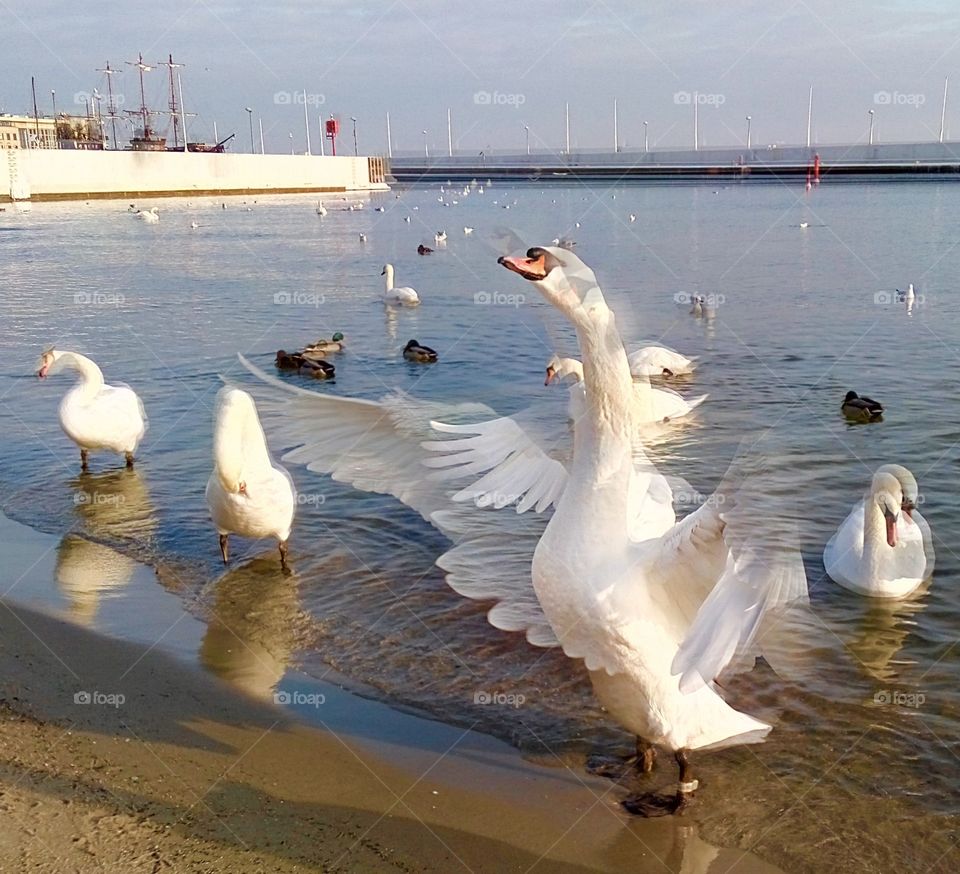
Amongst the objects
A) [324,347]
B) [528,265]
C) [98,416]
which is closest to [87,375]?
[98,416]

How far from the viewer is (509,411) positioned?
41.0ft

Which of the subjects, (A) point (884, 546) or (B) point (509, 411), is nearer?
(A) point (884, 546)

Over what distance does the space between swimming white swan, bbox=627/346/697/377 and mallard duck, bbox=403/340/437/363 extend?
315 cm

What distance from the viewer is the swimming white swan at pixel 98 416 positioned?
988 cm

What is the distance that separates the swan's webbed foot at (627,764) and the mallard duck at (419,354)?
10898 millimetres

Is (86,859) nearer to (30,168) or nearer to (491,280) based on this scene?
(491,280)

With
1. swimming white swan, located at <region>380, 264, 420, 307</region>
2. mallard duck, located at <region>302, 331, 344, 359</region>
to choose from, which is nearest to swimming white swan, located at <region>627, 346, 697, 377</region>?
mallard duck, located at <region>302, 331, 344, 359</region>

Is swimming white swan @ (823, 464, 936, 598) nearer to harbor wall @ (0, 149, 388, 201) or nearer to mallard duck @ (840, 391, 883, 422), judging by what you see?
mallard duck @ (840, 391, 883, 422)

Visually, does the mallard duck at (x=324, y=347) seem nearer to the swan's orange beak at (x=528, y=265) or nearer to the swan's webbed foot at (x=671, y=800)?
the swan's webbed foot at (x=671, y=800)

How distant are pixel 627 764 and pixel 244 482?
3.60m

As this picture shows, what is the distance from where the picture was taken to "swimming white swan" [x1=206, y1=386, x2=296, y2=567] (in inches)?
287

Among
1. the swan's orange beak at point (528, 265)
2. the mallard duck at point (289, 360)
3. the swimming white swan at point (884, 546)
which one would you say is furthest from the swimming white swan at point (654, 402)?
the swan's orange beak at point (528, 265)

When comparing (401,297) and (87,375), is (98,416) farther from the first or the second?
(401,297)

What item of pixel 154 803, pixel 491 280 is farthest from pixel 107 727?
pixel 491 280
